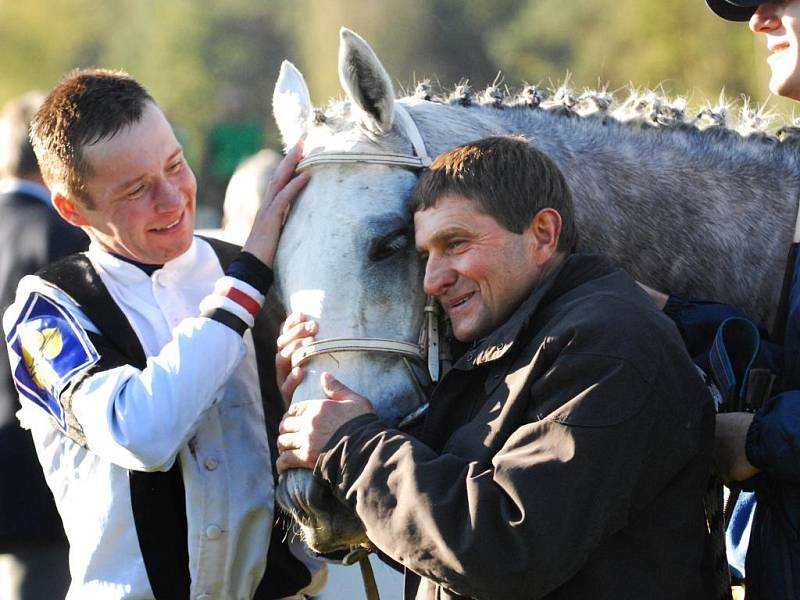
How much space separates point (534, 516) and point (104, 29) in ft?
99.7

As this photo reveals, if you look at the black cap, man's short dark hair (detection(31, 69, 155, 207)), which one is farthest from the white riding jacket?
the black cap

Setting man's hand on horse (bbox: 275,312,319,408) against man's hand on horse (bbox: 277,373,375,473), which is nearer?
man's hand on horse (bbox: 277,373,375,473)

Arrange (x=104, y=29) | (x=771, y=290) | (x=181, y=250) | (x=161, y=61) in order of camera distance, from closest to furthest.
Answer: (x=181, y=250) → (x=771, y=290) → (x=161, y=61) → (x=104, y=29)

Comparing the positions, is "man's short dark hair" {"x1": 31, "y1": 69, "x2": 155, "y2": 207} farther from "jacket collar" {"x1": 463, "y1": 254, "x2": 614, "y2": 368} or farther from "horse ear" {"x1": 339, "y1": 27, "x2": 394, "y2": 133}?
"jacket collar" {"x1": 463, "y1": 254, "x2": 614, "y2": 368}

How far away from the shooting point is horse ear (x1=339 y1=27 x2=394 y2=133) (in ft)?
9.48

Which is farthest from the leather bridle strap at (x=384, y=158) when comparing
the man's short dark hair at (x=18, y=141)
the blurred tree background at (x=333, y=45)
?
the blurred tree background at (x=333, y=45)

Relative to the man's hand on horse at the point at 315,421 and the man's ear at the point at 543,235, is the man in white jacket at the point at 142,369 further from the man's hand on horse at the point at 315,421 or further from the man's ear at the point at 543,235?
the man's ear at the point at 543,235

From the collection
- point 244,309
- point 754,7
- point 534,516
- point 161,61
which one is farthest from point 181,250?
point 161,61

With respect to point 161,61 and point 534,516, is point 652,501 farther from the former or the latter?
point 161,61

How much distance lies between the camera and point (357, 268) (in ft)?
9.37

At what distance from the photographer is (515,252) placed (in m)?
2.58

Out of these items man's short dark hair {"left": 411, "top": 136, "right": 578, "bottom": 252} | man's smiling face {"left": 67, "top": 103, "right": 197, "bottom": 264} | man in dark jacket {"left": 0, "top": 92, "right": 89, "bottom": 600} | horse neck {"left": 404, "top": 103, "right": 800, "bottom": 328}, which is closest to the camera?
man's short dark hair {"left": 411, "top": 136, "right": 578, "bottom": 252}

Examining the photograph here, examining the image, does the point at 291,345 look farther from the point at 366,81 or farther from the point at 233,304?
the point at 366,81

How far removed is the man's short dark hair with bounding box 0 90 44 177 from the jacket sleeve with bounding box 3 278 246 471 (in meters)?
2.05
